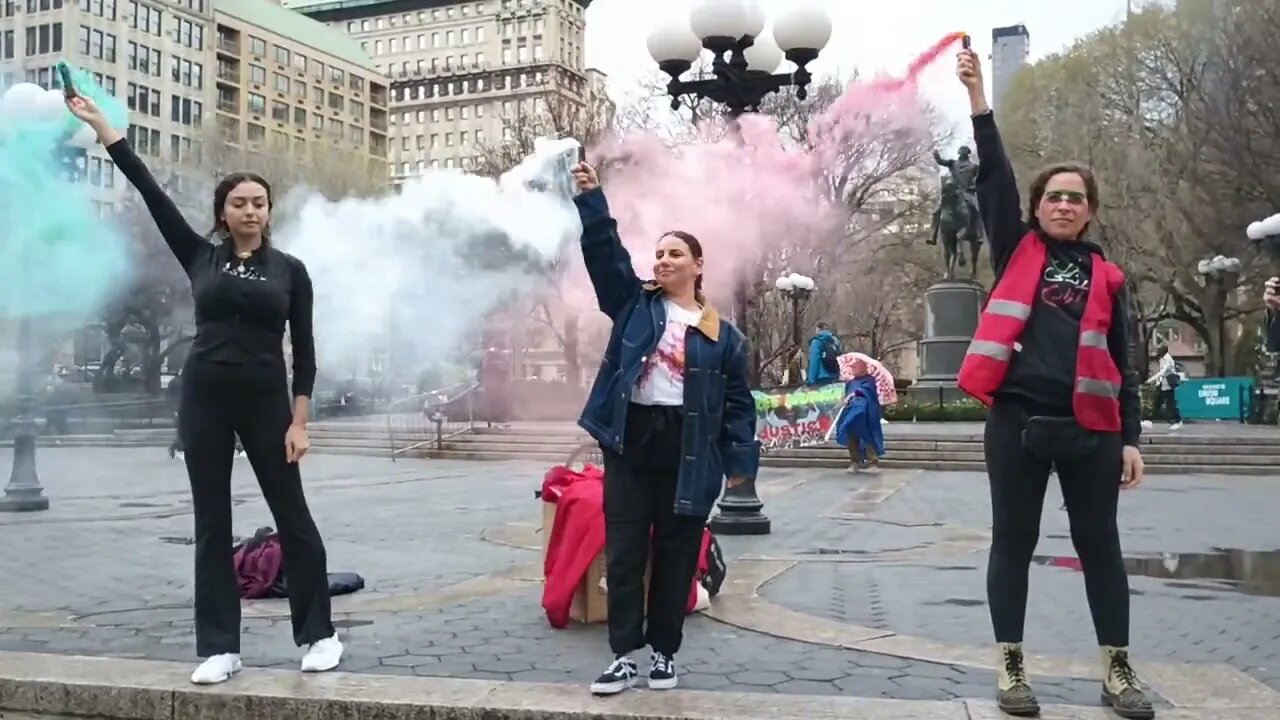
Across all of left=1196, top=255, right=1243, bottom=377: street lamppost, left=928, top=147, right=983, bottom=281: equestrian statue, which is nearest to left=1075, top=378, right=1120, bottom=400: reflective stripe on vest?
left=928, top=147, right=983, bottom=281: equestrian statue

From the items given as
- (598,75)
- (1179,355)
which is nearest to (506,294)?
(598,75)

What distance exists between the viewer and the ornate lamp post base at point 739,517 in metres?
8.43

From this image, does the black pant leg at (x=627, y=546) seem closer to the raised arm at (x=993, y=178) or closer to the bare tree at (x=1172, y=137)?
the raised arm at (x=993, y=178)

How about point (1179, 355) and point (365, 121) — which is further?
point (365, 121)

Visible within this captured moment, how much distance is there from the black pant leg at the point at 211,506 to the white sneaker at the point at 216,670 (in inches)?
1.5

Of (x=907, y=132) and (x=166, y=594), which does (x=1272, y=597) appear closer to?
(x=166, y=594)

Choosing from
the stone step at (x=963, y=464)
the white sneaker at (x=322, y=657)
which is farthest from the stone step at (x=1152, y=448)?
the white sneaker at (x=322, y=657)

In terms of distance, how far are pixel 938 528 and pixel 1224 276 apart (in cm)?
2548

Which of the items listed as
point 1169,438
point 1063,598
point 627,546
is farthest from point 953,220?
point 627,546

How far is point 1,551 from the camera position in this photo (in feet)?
25.9

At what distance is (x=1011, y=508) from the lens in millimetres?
3482

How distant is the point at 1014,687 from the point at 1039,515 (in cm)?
54

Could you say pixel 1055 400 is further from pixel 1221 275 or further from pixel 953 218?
pixel 1221 275

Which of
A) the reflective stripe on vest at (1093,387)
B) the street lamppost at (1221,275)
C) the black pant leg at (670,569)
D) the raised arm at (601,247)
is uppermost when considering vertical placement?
the street lamppost at (1221,275)
